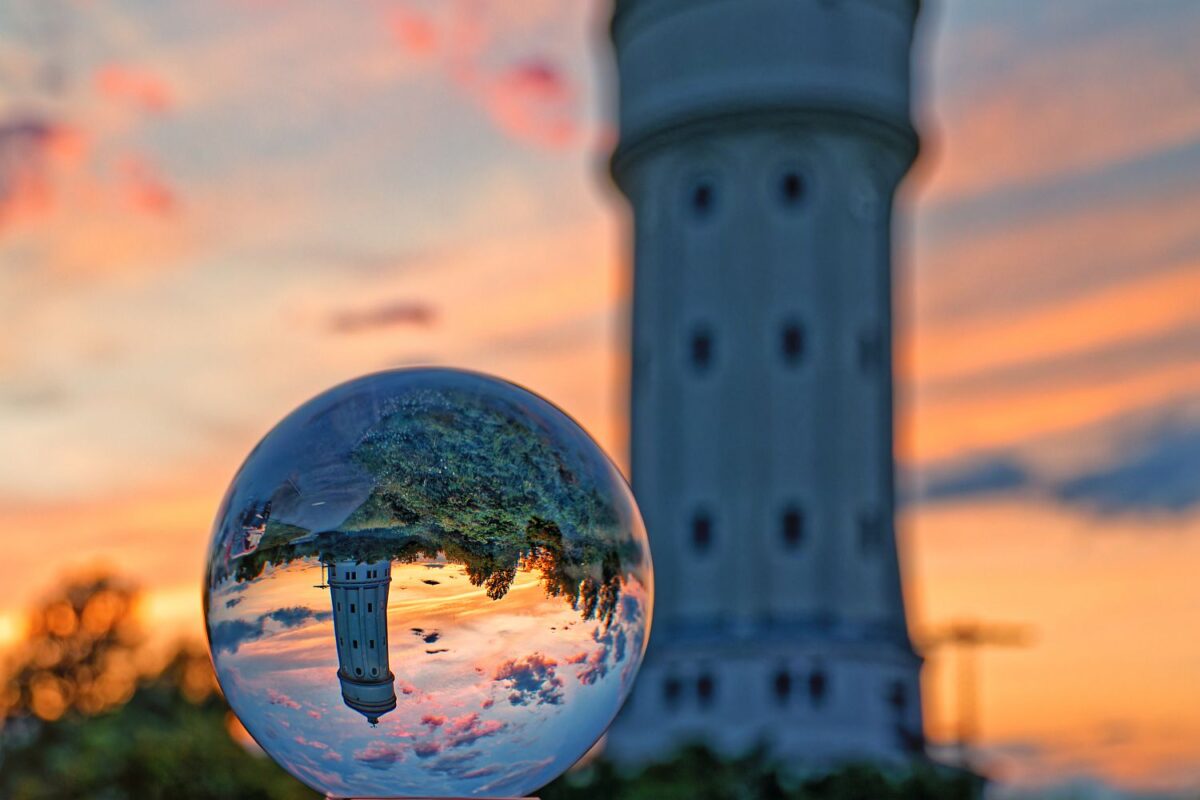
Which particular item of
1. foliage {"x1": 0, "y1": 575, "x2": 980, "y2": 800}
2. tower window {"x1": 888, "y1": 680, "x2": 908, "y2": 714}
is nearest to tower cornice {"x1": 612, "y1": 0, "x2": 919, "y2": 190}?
tower window {"x1": 888, "y1": 680, "x2": 908, "y2": 714}

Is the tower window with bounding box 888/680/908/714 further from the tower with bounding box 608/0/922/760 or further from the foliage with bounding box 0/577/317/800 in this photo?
the foliage with bounding box 0/577/317/800

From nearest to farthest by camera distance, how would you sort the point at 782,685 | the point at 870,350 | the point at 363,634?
1. the point at 363,634
2. the point at 782,685
3. the point at 870,350

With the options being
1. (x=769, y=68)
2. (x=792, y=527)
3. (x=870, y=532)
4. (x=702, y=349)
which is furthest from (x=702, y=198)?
(x=870, y=532)

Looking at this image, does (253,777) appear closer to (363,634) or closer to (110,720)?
(110,720)

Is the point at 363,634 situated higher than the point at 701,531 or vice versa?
the point at 701,531

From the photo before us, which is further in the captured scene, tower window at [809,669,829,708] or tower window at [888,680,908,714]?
tower window at [888,680,908,714]

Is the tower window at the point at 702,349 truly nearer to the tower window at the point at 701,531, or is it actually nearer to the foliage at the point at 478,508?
the tower window at the point at 701,531
